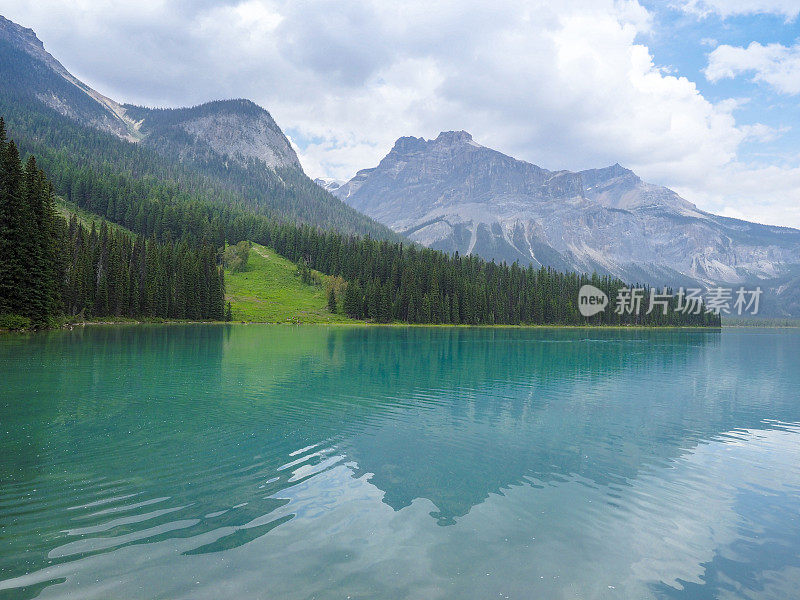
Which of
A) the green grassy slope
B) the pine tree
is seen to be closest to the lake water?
the green grassy slope

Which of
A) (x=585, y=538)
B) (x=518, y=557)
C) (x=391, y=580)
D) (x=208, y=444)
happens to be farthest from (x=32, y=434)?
(x=585, y=538)

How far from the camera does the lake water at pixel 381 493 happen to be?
10.5 metres

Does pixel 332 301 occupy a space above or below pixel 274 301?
above

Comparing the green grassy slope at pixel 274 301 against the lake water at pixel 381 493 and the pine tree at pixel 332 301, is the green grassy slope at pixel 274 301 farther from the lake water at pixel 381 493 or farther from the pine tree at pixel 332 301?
the lake water at pixel 381 493

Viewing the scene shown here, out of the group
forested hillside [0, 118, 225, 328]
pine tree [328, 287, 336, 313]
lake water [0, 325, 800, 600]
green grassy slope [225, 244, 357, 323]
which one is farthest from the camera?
pine tree [328, 287, 336, 313]

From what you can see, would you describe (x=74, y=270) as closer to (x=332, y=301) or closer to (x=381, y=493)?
(x=332, y=301)

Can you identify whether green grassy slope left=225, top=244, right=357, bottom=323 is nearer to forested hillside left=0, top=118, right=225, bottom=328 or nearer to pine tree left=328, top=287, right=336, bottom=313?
pine tree left=328, top=287, right=336, bottom=313

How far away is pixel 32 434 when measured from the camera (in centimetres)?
1994

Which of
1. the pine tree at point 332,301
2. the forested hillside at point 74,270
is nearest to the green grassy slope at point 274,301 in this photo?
the pine tree at point 332,301

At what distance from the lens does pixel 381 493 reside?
1574cm

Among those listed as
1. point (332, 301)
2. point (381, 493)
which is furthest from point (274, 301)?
point (381, 493)

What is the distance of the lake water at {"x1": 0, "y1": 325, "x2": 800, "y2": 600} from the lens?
1049 centimetres

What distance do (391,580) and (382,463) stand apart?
8509 millimetres

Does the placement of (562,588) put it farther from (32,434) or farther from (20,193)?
(20,193)
